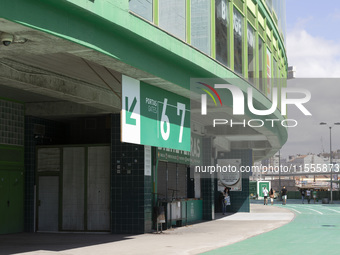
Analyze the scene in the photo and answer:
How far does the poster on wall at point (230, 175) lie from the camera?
3822 centimetres

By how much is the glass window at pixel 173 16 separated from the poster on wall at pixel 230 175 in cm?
2176

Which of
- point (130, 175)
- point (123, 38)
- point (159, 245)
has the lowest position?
point (159, 245)

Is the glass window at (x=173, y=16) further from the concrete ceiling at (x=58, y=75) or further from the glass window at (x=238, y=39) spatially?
the glass window at (x=238, y=39)

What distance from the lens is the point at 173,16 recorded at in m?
16.7

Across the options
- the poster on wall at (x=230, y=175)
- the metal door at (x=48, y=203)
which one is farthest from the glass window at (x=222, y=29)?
the poster on wall at (x=230, y=175)

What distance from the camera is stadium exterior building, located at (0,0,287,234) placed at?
1246cm

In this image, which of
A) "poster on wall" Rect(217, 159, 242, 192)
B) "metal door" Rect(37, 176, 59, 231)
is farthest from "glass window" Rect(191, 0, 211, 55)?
"poster on wall" Rect(217, 159, 242, 192)

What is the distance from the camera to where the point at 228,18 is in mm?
21656

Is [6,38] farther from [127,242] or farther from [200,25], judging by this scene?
[127,242]

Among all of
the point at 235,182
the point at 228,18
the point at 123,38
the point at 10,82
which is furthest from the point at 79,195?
the point at 235,182

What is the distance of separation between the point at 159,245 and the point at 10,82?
641 centimetres

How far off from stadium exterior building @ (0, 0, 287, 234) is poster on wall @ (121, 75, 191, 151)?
0.12 ft

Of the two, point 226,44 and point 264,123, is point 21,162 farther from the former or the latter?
point 264,123

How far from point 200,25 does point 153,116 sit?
3.99m
